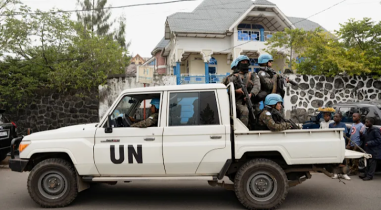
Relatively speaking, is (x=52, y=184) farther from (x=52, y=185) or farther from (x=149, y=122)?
(x=149, y=122)

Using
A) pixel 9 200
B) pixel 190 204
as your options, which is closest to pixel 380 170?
pixel 190 204

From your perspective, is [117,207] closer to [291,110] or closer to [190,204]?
[190,204]

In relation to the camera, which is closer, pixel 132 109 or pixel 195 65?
pixel 132 109

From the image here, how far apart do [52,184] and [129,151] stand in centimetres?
144

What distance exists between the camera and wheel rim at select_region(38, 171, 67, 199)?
515 centimetres

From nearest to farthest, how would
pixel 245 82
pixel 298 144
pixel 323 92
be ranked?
pixel 298 144 → pixel 245 82 → pixel 323 92

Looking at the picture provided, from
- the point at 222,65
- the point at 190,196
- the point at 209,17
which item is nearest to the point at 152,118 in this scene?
the point at 190,196

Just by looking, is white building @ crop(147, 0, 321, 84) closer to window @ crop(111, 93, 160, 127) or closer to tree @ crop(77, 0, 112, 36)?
tree @ crop(77, 0, 112, 36)

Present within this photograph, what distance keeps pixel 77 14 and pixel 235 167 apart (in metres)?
25.3

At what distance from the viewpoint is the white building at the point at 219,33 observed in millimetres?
21125

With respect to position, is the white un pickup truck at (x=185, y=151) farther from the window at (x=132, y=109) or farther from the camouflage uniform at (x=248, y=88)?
the camouflage uniform at (x=248, y=88)

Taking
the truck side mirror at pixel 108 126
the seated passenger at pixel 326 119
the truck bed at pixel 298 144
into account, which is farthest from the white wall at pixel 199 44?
the truck bed at pixel 298 144

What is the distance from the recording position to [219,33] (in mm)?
21188

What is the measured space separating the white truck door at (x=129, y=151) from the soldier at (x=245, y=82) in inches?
55.0
